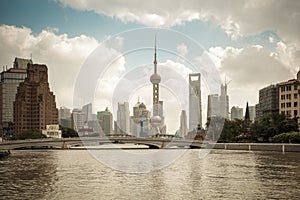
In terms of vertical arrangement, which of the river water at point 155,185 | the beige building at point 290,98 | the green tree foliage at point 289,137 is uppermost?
the beige building at point 290,98

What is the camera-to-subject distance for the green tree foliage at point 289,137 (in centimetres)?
8494

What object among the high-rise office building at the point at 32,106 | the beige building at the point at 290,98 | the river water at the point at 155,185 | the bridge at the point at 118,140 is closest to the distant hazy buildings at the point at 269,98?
the beige building at the point at 290,98

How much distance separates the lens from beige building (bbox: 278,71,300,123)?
368 feet

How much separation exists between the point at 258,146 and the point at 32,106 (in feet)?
347

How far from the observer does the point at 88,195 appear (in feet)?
93.0

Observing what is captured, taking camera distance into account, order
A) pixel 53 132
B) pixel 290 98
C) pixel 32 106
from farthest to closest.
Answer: pixel 32 106, pixel 53 132, pixel 290 98

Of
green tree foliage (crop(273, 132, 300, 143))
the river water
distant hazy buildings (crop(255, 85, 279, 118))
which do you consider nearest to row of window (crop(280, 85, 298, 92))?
green tree foliage (crop(273, 132, 300, 143))

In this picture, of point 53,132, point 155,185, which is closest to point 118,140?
point 53,132

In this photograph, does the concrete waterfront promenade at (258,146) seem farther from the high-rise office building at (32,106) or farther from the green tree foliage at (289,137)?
the high-rise office building at (32,106)

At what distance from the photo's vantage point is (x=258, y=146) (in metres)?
91.6

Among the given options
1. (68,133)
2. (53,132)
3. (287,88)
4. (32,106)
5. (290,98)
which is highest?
(287,88)

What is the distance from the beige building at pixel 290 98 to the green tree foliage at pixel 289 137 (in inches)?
915

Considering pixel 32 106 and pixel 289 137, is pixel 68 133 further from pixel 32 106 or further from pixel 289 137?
pixel 289 137

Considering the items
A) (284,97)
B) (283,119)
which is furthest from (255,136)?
(284,97)
